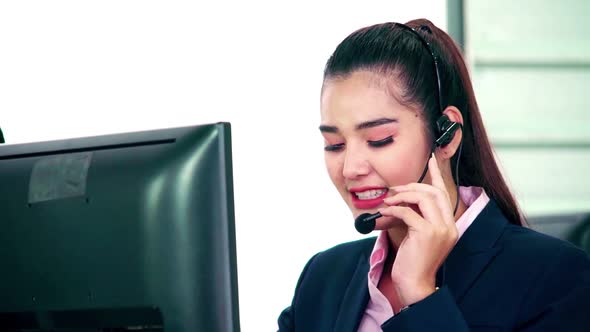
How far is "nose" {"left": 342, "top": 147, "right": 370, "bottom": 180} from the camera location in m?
1.25

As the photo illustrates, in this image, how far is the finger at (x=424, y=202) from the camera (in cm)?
121

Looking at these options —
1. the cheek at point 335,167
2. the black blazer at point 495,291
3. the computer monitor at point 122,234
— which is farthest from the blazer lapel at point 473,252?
the computer monitor at point 122,234

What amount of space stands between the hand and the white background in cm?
191

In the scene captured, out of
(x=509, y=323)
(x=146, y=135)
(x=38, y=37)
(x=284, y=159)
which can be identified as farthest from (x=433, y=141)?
(x=38, y=37)

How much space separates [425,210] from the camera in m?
1.21

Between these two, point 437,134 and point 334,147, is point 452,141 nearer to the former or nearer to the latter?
point 437,134

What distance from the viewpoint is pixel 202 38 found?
10.2 ft

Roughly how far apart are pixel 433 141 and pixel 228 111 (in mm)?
1853

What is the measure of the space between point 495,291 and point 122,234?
1.99 feet

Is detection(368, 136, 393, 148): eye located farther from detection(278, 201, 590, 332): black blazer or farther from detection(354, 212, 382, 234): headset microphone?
detection(278, 201, 590, 332): black blazer

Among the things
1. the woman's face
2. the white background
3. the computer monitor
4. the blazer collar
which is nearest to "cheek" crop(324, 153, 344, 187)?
the woman's face

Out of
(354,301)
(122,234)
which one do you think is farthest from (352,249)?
(122,234)

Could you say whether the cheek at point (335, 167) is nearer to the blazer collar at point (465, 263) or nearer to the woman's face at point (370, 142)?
the woman's face at point (370, 142)

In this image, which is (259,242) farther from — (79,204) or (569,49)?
(79,204)
